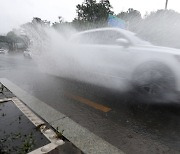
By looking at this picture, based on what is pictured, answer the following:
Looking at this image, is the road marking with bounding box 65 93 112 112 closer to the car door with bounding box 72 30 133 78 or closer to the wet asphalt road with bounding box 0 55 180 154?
the wet asphalt road with bounding box 0 55 180 154

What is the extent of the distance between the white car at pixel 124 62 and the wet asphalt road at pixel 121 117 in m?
0.47

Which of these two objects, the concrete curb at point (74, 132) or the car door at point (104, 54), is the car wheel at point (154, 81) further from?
the concrete curb at point (74, 132)

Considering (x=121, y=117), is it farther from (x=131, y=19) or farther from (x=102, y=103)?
(x=131, y=19)

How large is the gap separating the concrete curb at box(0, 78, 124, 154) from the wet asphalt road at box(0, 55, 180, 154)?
0.13m

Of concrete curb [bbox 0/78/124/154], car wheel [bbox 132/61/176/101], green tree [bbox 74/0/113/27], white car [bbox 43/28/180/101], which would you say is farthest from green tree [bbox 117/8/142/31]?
concrete curb [bbox 0/78/124/154]

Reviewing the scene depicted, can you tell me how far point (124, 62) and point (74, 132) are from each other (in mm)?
2658

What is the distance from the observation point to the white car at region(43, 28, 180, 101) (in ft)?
14.1

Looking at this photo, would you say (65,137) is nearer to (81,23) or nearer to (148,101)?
(148,101)

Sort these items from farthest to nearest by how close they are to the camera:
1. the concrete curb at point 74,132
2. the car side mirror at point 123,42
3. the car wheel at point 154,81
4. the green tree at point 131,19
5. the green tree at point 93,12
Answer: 1. the green tree at point 93,12
2. the green tree at point 131,19
3. the car side mirror at point 123,42
4. the car wheel at point 154,81
5. the concrete curb at point 74,132

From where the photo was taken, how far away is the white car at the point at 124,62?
4289 millimetres

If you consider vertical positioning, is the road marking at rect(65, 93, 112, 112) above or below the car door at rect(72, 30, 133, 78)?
below

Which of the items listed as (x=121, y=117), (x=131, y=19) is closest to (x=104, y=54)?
(x=121, y=117)

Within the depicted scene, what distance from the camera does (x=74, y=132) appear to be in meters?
3.17

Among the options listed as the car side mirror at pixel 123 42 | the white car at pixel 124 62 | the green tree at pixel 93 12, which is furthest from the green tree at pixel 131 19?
the car side mirror at pixel 123 42
